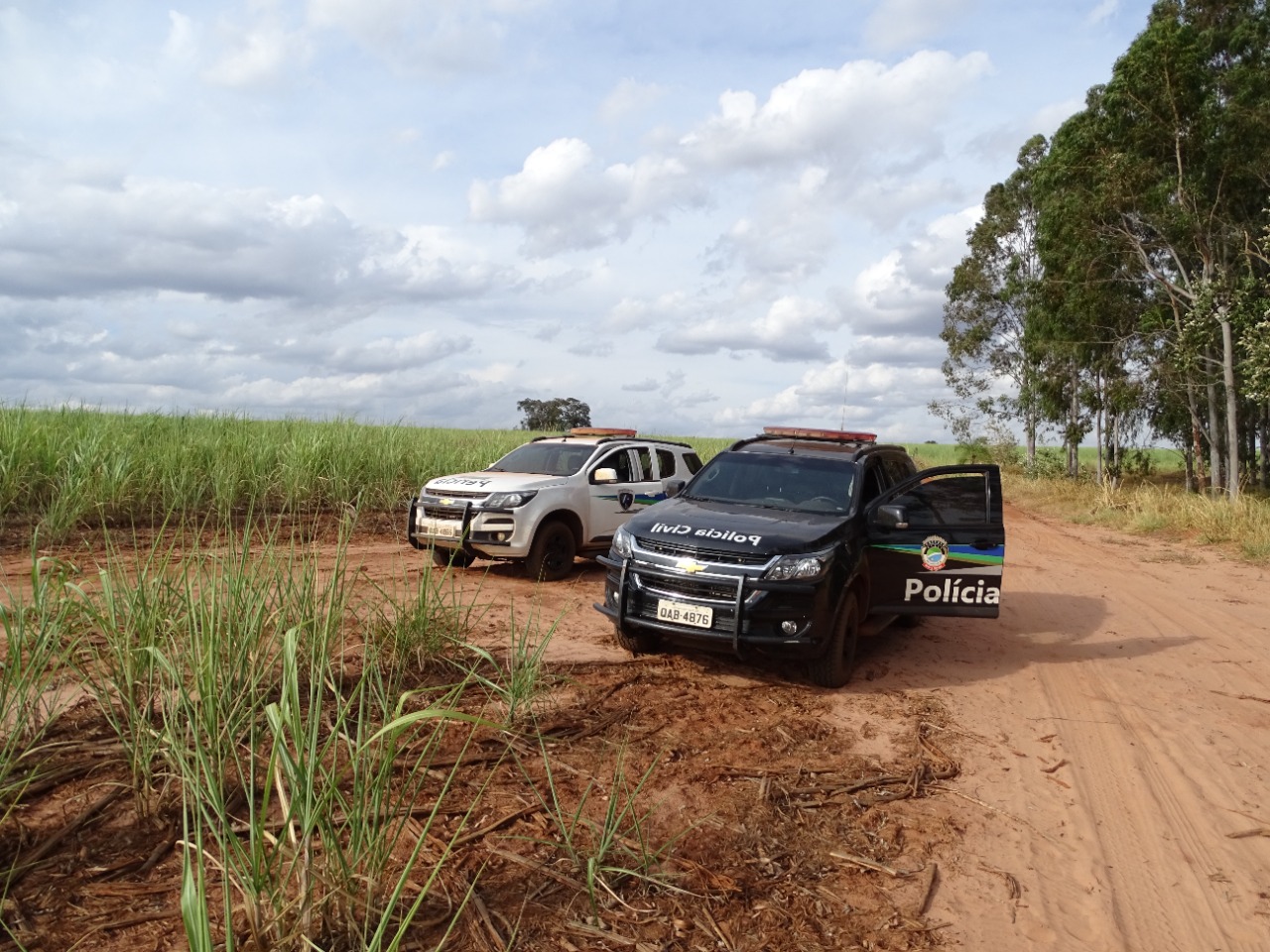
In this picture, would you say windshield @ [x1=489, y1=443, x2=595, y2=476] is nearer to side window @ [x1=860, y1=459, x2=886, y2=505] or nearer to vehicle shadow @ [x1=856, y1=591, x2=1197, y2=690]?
side window @ [x1=860, y1=459, x2=886, y2=505]

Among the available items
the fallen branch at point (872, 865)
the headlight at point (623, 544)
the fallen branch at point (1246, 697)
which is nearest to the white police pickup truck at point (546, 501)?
the headlight at point (623, 544)

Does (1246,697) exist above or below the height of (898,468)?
below

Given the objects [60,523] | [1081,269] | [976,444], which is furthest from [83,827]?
[976,444]

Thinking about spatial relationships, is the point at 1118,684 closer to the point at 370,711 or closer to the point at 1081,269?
the point at 370,711

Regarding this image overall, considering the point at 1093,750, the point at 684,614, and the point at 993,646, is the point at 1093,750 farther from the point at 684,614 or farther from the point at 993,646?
the point at 993,646

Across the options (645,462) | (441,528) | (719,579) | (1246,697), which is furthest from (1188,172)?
(719,579)

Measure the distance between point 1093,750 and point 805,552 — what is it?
6.83 feet

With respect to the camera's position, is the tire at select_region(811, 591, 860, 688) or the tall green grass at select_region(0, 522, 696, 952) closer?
the tall green grass at select_region(0, 522, 696, 952)

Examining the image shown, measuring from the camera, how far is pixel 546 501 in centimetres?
1052

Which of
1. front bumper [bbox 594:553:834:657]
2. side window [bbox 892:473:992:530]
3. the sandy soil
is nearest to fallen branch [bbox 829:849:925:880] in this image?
the sandy soil

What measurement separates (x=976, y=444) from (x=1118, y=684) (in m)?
39.7

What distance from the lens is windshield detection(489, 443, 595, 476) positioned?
11.5 m

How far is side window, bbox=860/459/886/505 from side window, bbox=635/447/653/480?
410 centimetres

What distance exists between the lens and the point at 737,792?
471 centimetres
